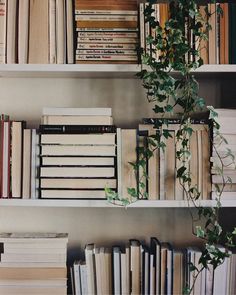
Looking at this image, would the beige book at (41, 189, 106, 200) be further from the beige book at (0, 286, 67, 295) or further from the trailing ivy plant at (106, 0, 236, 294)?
the beige book at (0, 286, 67, 295)

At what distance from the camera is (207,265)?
152 cm

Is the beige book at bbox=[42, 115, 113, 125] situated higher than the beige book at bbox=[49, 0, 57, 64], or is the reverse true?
the beige book at bbox=[49, 0, 57, 64]

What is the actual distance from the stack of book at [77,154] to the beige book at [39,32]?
0.65 feet

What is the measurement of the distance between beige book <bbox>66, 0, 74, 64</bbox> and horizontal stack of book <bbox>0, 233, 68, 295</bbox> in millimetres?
632

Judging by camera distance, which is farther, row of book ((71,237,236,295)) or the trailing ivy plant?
row of book ((71,237,236,295))

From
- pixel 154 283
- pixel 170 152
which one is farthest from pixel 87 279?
pixel 170 152

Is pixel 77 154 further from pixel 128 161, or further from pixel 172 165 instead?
pixel 172 165

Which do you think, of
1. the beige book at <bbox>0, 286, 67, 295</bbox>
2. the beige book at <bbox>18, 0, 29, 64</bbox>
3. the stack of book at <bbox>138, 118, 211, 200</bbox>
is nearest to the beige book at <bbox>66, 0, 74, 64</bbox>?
the beige book at <bbox>18, 0, 29, 64</bbox>

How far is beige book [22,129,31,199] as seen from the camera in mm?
1540

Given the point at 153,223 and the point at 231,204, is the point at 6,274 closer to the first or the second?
the point at 153,223

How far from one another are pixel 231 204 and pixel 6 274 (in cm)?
81

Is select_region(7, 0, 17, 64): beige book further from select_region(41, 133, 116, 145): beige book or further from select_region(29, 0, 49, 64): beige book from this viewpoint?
select_region(41, 133, 116, 145): beige book

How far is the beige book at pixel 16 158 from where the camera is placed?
60.5 inches

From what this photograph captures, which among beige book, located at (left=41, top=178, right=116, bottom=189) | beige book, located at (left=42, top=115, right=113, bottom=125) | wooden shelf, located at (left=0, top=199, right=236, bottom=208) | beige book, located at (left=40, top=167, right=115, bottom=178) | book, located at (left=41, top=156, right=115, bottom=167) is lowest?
wooden shelf, located at (left=0, top=199, right=236, bottom=208)
